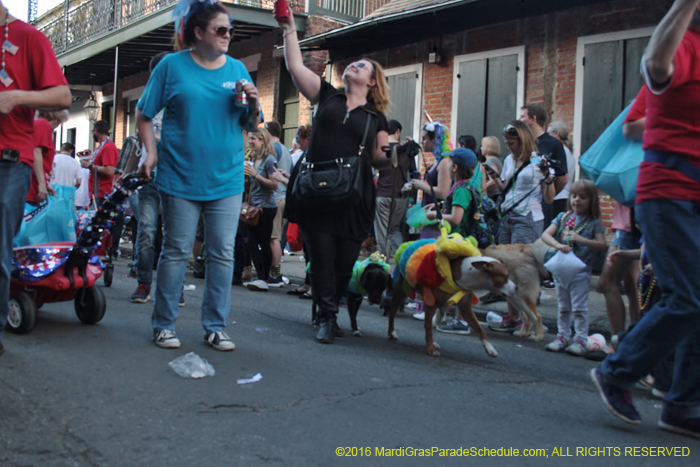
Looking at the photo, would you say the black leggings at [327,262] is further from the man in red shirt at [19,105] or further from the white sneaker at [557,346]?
the man in red shirt at [19,105]

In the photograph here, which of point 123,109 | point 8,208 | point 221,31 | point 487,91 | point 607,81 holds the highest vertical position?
point 123,109

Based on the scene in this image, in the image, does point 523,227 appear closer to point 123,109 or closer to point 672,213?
point 672,213

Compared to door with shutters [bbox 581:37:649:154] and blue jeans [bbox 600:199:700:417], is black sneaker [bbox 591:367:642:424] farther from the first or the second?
door with shutters [bbox 581:37:649:154]

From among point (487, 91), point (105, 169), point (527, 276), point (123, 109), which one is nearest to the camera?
point (527, 276)

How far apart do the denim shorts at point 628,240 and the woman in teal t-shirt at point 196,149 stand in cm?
254

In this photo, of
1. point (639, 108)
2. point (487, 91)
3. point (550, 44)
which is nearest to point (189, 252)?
point (639, 108)

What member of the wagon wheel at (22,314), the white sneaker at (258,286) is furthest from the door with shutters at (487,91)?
the wagon wheel at (22,314)

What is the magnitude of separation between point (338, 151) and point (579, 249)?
210cm

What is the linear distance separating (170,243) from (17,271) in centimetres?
123

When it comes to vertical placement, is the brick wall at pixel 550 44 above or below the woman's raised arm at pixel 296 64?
above

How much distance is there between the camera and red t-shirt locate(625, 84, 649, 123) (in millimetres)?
3379

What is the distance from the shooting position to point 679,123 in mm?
3047

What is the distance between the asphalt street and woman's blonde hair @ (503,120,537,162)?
7.33 feet

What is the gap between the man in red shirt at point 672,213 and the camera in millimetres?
2982
